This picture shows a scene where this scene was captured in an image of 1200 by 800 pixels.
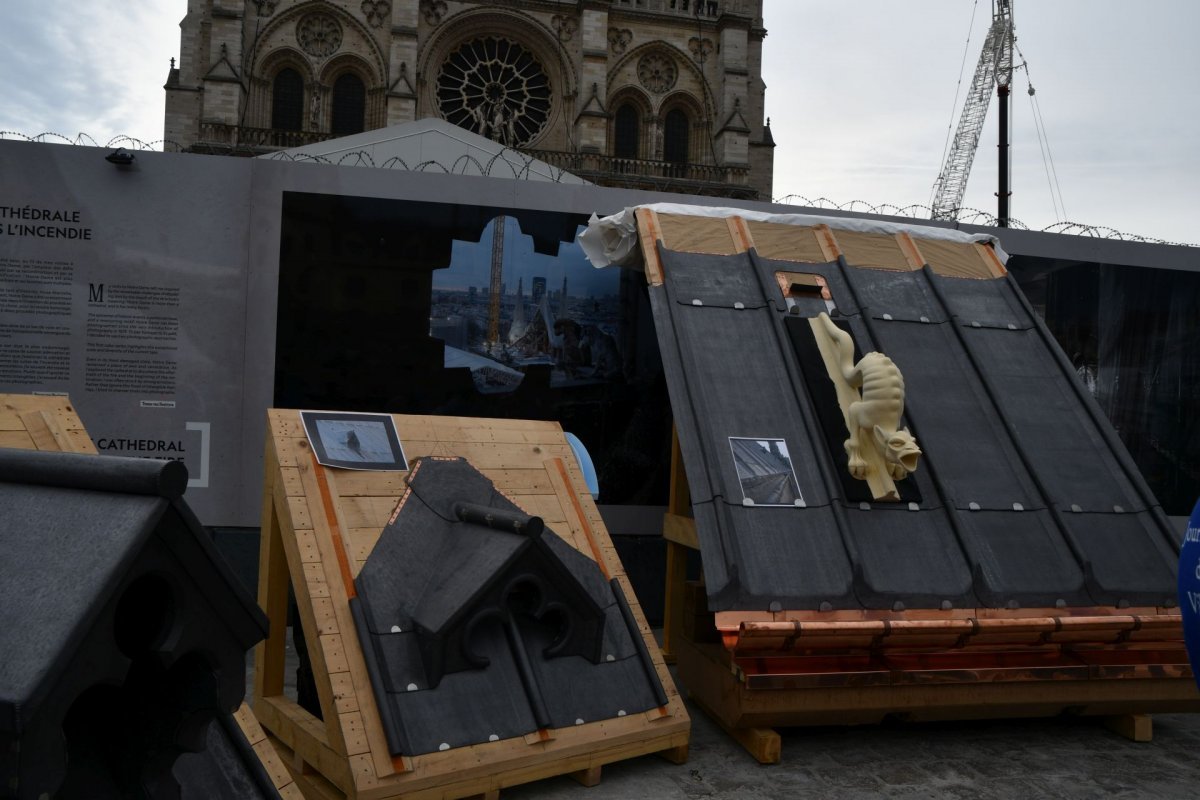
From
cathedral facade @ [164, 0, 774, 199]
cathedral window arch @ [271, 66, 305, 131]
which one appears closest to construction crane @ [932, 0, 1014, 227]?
cathedral facade @ [164, 0, 774, 199]

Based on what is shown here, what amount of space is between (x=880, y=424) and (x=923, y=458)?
72 cm

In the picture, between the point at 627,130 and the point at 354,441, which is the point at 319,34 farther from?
the point at 354,441

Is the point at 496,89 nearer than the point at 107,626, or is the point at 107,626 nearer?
the point at 107,626

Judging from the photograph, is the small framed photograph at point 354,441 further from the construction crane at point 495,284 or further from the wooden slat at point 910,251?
the wooden slat at point 910,251

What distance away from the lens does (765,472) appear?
6.62 metres

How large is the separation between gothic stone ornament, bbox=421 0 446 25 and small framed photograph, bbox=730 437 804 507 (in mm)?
32804

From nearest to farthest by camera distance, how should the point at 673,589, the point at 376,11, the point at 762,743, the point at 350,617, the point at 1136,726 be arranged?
the point at 350,617, the point at 762,743, the point at 1136,726, the point at 673,589, the point at 376,11

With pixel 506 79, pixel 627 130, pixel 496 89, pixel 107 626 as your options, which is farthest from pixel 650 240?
pixel 627 130

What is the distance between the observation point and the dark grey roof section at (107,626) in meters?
1.87

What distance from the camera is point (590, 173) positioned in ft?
115

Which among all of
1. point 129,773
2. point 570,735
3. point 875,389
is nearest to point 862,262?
point 875,389

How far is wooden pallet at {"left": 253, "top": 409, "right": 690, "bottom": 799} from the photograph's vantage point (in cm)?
484

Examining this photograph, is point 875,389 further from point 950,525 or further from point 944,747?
point 944,747

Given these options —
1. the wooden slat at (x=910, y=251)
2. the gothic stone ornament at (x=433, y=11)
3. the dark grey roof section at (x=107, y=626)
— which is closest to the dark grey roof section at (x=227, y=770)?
the dark grey roof section at (x=107, y=626)
